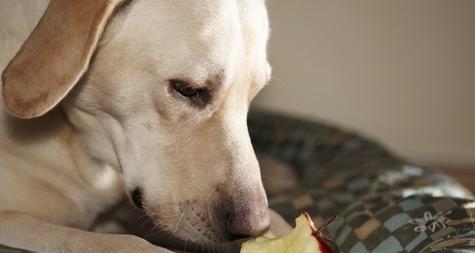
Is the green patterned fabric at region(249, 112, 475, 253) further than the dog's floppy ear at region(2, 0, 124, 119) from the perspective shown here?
Yes

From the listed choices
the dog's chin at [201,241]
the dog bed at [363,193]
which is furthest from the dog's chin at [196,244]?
the dog bed at [363,193]

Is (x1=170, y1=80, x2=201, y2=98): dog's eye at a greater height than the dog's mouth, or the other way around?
(x1=170, y1=80, x2=201, y2=98): dog's eye

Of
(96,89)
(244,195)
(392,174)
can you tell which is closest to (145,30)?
(96,89)

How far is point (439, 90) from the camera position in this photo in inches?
158

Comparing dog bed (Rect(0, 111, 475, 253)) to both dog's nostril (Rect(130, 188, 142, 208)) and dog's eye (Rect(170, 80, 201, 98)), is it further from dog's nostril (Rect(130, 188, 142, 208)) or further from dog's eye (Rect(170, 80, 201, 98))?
dog's eye (Rect(170, 80, 201, 98))

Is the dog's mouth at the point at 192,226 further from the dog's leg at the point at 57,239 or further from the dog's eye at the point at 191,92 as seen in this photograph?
the dog's eye at the point at 191,92

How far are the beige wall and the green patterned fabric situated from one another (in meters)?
0.66

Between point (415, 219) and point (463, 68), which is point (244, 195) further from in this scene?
point (463, 68)

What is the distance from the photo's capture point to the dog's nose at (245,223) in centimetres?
150

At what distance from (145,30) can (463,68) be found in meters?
2.76

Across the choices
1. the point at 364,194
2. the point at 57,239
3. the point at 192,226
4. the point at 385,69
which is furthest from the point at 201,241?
the point at 385,69

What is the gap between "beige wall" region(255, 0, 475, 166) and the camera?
390 centimetres

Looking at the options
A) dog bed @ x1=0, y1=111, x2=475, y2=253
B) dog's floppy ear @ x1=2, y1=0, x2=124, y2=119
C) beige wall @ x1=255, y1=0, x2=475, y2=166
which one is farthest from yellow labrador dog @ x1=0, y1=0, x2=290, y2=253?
beige wall @ x1=255, y1=0, x2=475, y2=166

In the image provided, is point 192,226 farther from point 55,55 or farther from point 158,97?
point 55,55
